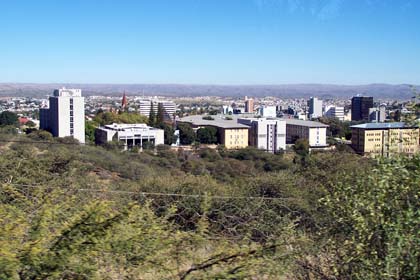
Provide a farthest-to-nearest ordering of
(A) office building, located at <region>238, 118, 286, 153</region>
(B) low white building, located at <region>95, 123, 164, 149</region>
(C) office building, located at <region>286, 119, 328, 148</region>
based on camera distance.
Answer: (A) office building, located at <region>238, 118, 286, 153</region> → (C) office building, located at <region>286, 119, 328, 148</region> → (B) low white building, located at <region>95, 123, 164, 149</region>

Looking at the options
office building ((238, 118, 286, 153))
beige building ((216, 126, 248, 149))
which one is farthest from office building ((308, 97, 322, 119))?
beige building ((216, 126, 248, 149))

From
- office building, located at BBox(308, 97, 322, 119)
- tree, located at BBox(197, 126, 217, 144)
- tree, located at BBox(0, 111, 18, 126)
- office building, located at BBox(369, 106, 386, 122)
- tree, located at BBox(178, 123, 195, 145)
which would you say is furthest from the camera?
office building, located at BBox(308, 97, 322, 119)

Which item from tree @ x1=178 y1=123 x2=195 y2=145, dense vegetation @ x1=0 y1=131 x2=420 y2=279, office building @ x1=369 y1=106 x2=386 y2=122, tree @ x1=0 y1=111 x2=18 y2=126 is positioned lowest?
tree @ x1=178 y1=123 x2=195 y2=145

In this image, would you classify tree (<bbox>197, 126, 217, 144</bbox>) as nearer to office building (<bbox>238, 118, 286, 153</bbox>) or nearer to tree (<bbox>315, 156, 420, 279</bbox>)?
office building (<bbox>238, 118, 286, 153</bbox>)

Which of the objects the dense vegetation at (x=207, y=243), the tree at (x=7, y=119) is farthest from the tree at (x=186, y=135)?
the dense vegetation at (x=207, y=243)

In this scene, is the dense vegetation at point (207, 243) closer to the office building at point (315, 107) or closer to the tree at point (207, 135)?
the tree at point (207, 135)

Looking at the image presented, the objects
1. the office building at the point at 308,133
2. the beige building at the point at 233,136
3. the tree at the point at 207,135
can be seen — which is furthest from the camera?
the tree at the point at 207,135

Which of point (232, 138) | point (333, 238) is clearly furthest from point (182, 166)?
point (232, 138)
